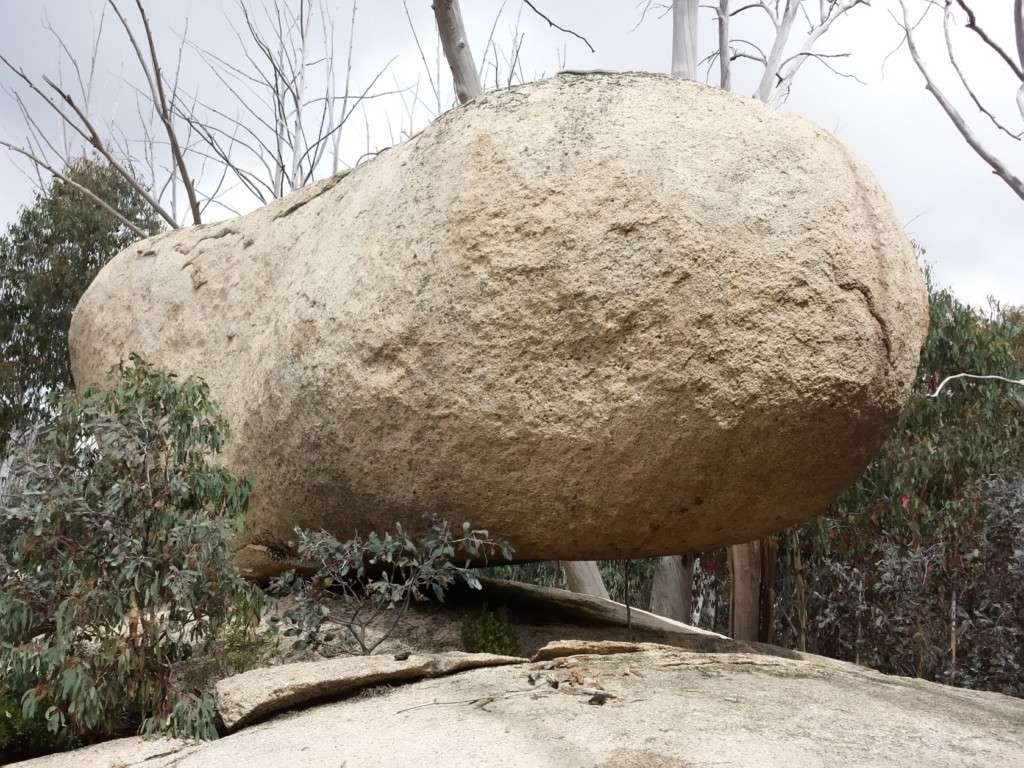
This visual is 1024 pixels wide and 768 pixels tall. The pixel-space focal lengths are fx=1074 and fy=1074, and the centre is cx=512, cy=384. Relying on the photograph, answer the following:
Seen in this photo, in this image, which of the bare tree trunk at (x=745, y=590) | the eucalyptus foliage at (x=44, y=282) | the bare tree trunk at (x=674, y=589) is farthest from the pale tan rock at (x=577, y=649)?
the eucalyptus foliage at (x=44, y=282)

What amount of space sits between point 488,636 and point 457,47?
18.8ft

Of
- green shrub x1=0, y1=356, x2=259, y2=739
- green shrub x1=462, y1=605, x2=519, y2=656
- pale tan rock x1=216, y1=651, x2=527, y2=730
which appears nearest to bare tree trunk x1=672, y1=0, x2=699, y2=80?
green shrub x1=462, y1=605, x2=519, y2=656

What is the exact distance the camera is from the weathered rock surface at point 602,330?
225 inches

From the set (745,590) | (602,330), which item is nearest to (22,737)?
(602,330)

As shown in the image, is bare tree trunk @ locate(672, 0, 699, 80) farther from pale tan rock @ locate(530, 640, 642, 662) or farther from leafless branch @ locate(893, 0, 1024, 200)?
pale tan rock @ locate(530, 640, 642, 662)

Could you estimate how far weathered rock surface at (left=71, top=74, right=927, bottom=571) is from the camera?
18.7 feet

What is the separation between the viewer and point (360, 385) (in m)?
6.19

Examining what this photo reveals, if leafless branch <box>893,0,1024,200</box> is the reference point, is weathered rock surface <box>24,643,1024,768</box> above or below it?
below

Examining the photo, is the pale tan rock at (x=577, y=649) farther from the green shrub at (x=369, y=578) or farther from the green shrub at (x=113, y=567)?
the green shrub at (x=113, y=567)

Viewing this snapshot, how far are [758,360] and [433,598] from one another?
2909 millimetres

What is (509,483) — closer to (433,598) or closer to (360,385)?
(360,385)

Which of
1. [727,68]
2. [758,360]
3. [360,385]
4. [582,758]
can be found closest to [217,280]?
[360,385]

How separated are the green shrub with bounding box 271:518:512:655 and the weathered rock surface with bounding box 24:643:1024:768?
2.72 ft

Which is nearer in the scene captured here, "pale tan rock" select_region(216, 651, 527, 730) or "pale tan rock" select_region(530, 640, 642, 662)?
"pale tan rock" select_region(216, 651, 527, 730)
